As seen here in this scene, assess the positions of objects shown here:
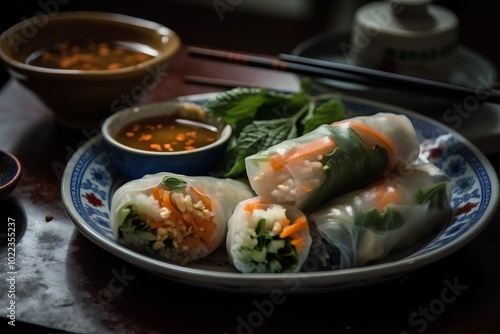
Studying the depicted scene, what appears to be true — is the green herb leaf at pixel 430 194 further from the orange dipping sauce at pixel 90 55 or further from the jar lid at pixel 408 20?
the orange dipping sauce at pixel 90 55

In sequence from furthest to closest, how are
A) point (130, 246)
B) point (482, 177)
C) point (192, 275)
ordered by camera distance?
1. point (482, 177)
2. point (130, 246)
3. point (192, 275)

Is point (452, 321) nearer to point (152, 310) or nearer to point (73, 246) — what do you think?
point (152, 310)

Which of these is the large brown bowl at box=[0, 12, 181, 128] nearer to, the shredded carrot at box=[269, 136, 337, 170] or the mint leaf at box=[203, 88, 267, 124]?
the mint leaf at box=[203, 88, 267, 124]

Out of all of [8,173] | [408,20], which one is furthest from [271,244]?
[408,20]

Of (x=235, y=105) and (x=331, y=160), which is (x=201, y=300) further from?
(x=235, y=105)

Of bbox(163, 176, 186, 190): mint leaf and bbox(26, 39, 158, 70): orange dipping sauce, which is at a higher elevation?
bbox(163, 176, 186, 190): mint leaf

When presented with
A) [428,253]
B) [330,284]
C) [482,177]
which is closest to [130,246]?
[330,284]

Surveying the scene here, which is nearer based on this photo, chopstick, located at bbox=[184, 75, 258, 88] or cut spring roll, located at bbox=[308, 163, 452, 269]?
A: cut spring roll, located at bbox=[308, 163, 452, 269]

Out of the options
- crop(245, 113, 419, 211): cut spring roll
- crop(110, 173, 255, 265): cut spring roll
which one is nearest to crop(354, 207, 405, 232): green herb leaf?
crop(245, 113, 419, 211): cut spring roll
